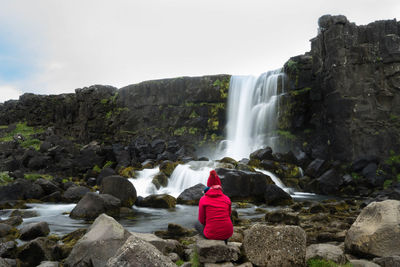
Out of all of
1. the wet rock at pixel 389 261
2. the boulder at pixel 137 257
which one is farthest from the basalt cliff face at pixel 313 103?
the boulder at pixel 137 257

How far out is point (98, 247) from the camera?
650 cm

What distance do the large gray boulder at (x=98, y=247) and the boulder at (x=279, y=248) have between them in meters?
2.89

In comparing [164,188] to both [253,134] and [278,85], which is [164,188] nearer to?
[253,134]

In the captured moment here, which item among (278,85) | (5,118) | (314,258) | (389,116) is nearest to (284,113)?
(278,85)

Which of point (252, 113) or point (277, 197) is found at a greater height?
point (252, 113)

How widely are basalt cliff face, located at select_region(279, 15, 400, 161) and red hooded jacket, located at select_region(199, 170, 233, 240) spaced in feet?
71.3

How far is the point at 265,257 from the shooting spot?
17.4ft

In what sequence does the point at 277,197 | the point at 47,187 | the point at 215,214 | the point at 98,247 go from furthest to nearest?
the point at 47,187 → the point at 277,197 → the point at 98,247 → the point at 215,214

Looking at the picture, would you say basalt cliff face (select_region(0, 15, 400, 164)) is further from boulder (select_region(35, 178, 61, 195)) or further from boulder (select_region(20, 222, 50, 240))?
boulder (select_region(20, 222, 50, 240))

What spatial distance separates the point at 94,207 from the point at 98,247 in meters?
7.29

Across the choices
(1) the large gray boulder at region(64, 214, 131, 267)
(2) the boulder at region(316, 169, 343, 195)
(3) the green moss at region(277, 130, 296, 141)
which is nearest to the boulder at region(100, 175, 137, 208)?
(1) the large gray boulder at region(64, 214, 131, 267)

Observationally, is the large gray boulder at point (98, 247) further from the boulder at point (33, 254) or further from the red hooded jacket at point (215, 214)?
the red hooded jacket at point (215, 214)

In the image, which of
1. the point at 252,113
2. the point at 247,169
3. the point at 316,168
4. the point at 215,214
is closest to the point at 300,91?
the point at 252,113

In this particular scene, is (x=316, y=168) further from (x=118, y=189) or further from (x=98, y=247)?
(x=98, y=247)
